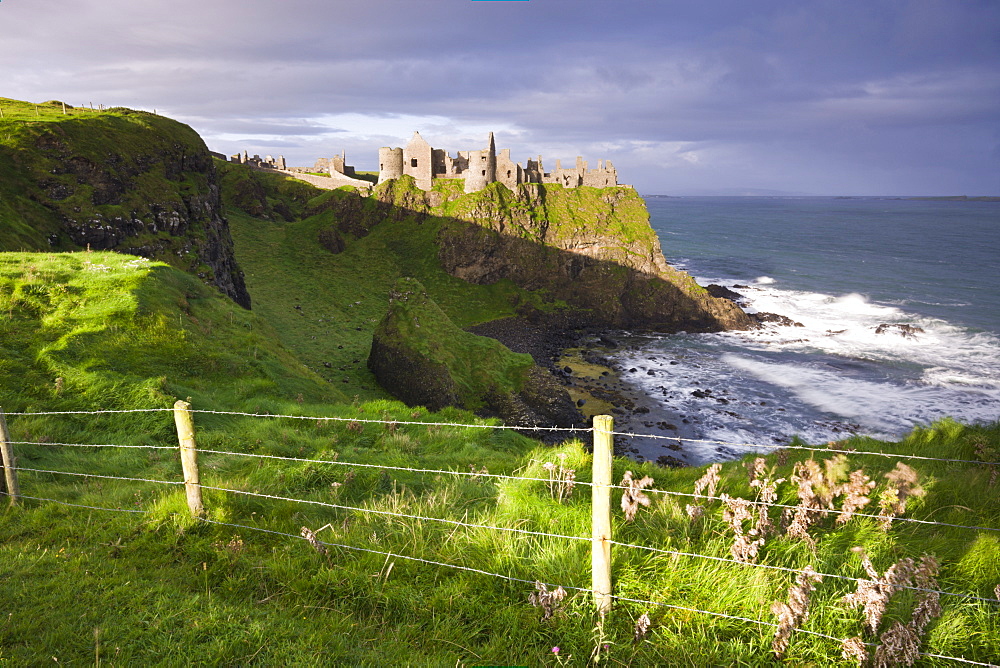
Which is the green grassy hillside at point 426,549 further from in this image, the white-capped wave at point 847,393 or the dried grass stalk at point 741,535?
the white-capped wave at point 847,393

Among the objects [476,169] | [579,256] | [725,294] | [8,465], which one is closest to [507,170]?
[476,169]

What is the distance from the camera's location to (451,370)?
1248 inches

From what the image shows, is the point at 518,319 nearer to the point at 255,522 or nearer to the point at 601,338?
the point at 601,338

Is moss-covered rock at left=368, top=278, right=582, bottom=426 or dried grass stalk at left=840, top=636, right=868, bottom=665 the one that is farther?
moss-covered rock at left=368, top=278, right=582, bottom=426

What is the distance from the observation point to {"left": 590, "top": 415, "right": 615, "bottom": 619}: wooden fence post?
457cm

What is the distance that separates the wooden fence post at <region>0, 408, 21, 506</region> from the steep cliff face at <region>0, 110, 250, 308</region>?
19.0 metres

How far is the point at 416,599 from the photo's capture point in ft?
16.9

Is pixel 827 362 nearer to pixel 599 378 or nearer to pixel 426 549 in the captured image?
pixel 599 378

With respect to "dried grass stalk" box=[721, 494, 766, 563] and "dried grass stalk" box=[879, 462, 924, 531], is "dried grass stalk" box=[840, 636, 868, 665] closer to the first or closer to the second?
"dried grass stalk" box=[721, 494, 766, 563]

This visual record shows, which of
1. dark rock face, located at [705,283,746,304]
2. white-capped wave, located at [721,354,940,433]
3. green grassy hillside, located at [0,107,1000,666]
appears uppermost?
green grassy hillside, located at [0,107,1000,666]

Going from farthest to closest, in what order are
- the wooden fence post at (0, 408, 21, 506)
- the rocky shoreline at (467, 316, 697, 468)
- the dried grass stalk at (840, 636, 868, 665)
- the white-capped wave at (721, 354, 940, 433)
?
the white-capped wave at (721, 354, 940, 433) < the rocky shoreline at (467, 316, 697, 468) < the wooden fence post at (0, 408, 21, 506) < the dried grass stalk at (840, 636, 868, 665)

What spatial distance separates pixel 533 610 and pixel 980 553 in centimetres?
481

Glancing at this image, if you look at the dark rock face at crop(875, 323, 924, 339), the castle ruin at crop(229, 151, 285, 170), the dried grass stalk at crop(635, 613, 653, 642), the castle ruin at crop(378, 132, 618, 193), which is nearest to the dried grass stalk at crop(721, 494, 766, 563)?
the dried grass stalk at crop(635, 613, 653, 642)

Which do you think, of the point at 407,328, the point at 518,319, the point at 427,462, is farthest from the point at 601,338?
the point at 427,462
